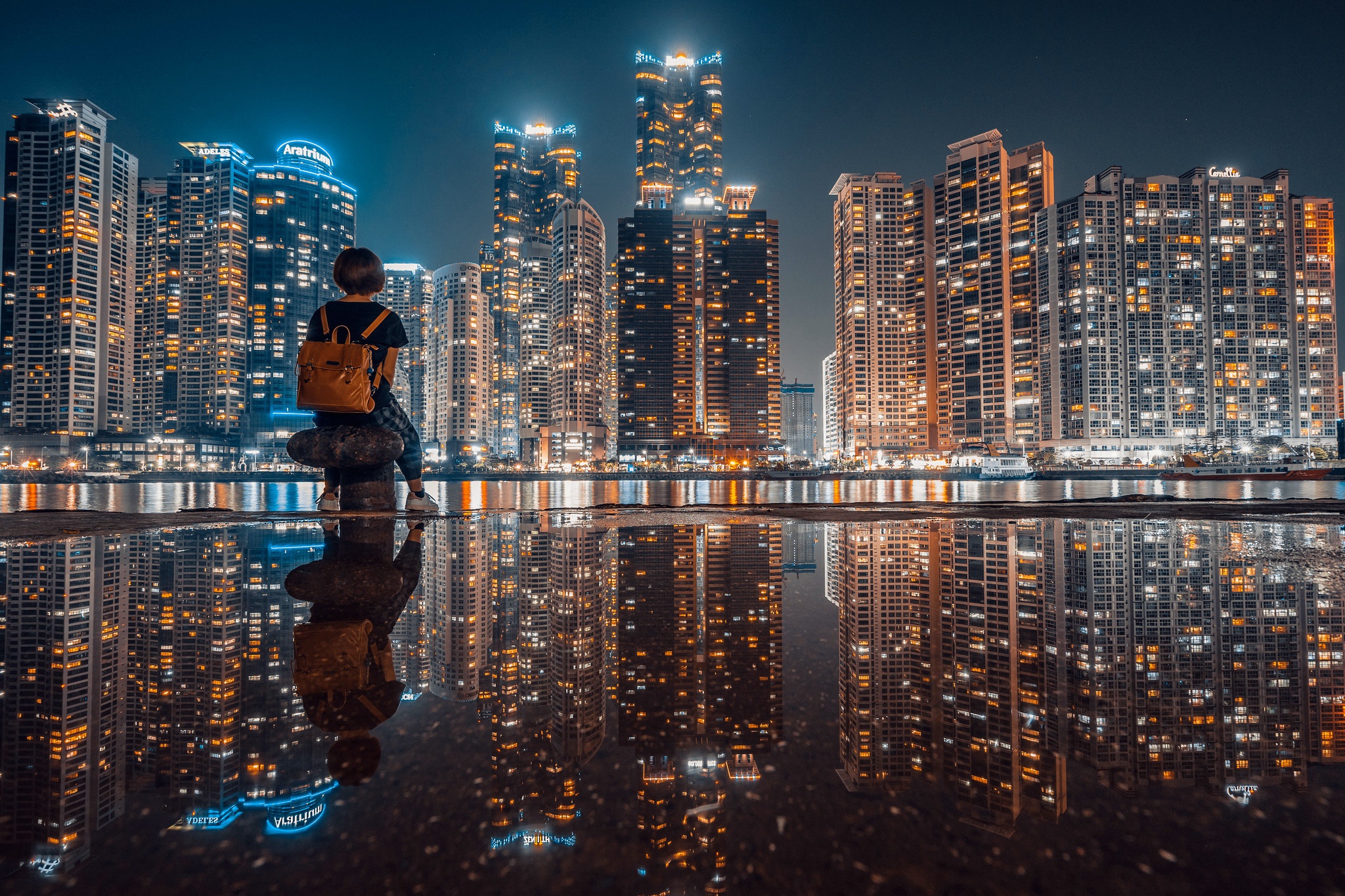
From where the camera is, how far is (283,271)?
471ft

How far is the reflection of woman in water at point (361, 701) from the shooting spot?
7.15 feet

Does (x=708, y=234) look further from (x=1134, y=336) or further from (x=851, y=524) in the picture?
(x=851, y=524)

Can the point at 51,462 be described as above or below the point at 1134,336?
below

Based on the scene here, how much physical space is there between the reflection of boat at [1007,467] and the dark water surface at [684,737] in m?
109

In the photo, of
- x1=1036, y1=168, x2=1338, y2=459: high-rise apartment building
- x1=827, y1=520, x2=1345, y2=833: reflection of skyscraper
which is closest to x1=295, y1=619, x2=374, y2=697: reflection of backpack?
x1=827, y1=520, x2=1345, y2=833: reflection of skyscraper

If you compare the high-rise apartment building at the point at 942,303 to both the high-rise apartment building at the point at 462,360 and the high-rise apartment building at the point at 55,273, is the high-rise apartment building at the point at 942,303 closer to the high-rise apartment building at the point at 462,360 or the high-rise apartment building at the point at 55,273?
the high-rise apartment building at the point at 462,360

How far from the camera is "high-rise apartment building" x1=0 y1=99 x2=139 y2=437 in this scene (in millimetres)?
118625

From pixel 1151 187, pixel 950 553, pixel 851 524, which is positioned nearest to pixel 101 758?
pixel 950 553

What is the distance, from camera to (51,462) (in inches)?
4525

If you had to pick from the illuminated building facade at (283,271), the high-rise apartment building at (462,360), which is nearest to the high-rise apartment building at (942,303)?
the high-rise apartment building at (462,360)

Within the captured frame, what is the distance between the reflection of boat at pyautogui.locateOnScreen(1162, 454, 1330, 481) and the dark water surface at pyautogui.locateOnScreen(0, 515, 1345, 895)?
8630cm

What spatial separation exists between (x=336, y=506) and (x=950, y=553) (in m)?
12.8

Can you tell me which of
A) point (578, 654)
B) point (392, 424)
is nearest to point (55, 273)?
point (392, 424)

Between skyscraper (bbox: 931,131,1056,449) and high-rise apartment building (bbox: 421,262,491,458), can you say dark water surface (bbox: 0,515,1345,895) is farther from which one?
high-rise apartment building (bbox: 421,262,491,458)
